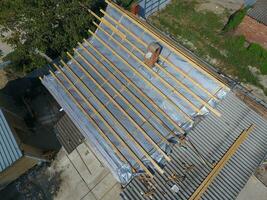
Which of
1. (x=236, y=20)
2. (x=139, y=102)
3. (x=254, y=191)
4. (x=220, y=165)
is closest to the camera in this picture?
(x=139, y=102)

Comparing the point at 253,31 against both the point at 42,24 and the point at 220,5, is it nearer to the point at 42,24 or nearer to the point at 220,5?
the point at 220,5

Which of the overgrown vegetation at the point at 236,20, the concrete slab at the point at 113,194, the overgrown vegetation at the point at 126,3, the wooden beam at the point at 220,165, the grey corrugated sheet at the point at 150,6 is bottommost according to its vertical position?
the wooden beam at the point at 220,165

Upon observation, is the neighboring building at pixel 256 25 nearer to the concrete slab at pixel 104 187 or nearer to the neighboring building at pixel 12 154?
the concrete slab at pixel 104 187

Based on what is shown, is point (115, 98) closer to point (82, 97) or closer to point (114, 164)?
point (82, 97)

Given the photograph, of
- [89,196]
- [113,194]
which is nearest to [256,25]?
[113,194]

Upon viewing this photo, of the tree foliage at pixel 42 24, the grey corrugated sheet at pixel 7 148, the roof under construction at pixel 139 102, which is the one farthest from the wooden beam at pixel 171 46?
the grey corrugated sheet at pixel 7 148

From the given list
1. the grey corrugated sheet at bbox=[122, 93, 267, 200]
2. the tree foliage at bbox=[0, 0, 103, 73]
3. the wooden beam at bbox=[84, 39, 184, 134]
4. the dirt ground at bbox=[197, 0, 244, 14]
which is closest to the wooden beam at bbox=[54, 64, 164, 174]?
the grey corrugated sheet at bbox=[122, 93, 267, 200]

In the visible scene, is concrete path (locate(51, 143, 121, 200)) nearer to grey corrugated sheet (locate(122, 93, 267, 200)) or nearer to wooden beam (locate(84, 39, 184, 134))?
grey corrugated sheet (locate(122, 93, 267, 200))

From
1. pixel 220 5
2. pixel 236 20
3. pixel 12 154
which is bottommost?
pixel 236 20
